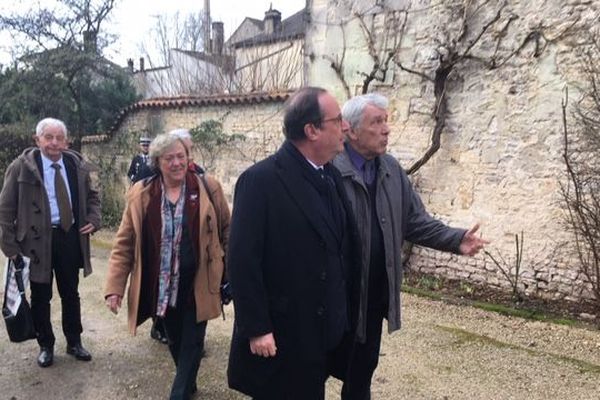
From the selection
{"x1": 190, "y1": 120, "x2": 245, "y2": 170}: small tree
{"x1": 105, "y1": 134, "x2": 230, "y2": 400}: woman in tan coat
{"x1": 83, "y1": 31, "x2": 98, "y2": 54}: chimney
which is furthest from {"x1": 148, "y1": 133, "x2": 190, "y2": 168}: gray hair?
{"x1": 83, "y1": 31, "x2": 98, "y2": 54}: chimney

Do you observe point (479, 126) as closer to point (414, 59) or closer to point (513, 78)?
point (513, 78)

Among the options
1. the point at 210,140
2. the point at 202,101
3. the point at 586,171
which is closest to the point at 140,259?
the point at 586,171

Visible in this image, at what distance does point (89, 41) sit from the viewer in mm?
11438

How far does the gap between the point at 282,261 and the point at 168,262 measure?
3.89 feet

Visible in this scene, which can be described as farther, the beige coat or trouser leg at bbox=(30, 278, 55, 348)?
trouser leg at bbox=(30, 278, 55, 348)

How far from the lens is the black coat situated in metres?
2.35

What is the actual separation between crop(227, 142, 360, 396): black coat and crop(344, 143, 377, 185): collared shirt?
1.80 feet

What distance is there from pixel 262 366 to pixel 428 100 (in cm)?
519

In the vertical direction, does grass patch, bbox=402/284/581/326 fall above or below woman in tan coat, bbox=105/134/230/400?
below

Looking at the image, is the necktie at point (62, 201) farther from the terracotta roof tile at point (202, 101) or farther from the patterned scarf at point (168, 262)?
the terracotta roof tile at point (202, 101)

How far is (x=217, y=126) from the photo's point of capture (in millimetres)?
9594

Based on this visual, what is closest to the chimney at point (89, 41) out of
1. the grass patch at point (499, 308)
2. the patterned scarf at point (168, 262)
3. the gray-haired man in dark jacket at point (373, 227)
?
the grass patch at point (499, 308)

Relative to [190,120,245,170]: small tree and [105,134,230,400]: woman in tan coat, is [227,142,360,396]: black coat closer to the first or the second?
[105,134,230,400]: woman in tan coat

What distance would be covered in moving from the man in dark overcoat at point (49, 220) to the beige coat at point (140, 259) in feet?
3.09
